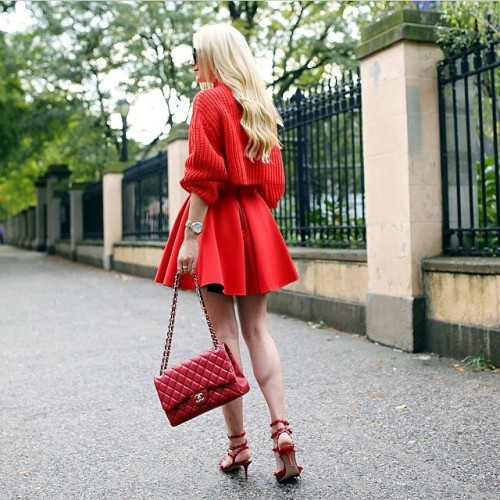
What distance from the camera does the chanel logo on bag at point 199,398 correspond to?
2.85 metres

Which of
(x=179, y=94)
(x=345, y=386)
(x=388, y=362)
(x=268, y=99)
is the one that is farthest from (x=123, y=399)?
(x=179, y=94)

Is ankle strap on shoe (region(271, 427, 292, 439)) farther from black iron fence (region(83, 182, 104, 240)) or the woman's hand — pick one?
black iron fence (region(83, 182, 104, 240))

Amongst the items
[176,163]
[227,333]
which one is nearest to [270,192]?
[227,333]

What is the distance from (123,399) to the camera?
466 centimetres

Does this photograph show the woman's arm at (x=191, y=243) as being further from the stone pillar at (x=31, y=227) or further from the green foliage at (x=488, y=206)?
the stone pillar at (x=31, y=227)

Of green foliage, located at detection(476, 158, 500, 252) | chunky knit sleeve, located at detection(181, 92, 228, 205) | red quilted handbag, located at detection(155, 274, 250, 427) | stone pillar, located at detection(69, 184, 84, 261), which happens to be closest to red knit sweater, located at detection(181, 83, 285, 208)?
chunky knit sleeve, located at detection(181, 92, 228, 205)

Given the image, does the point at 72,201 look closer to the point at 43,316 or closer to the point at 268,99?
the point at 43,316

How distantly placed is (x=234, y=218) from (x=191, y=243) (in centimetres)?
22

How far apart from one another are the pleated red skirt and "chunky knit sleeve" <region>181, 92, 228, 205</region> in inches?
4.7

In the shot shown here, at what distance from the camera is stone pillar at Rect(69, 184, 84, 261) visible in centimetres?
2248

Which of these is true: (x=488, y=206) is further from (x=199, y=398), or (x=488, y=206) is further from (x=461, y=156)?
(x=199, y=398)

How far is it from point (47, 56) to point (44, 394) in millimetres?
17880

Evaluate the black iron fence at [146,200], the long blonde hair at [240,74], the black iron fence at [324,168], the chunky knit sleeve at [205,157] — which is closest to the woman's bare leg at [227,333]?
the chunky knit sleeve at [205,157]

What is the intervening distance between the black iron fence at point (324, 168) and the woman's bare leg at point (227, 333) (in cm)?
415
